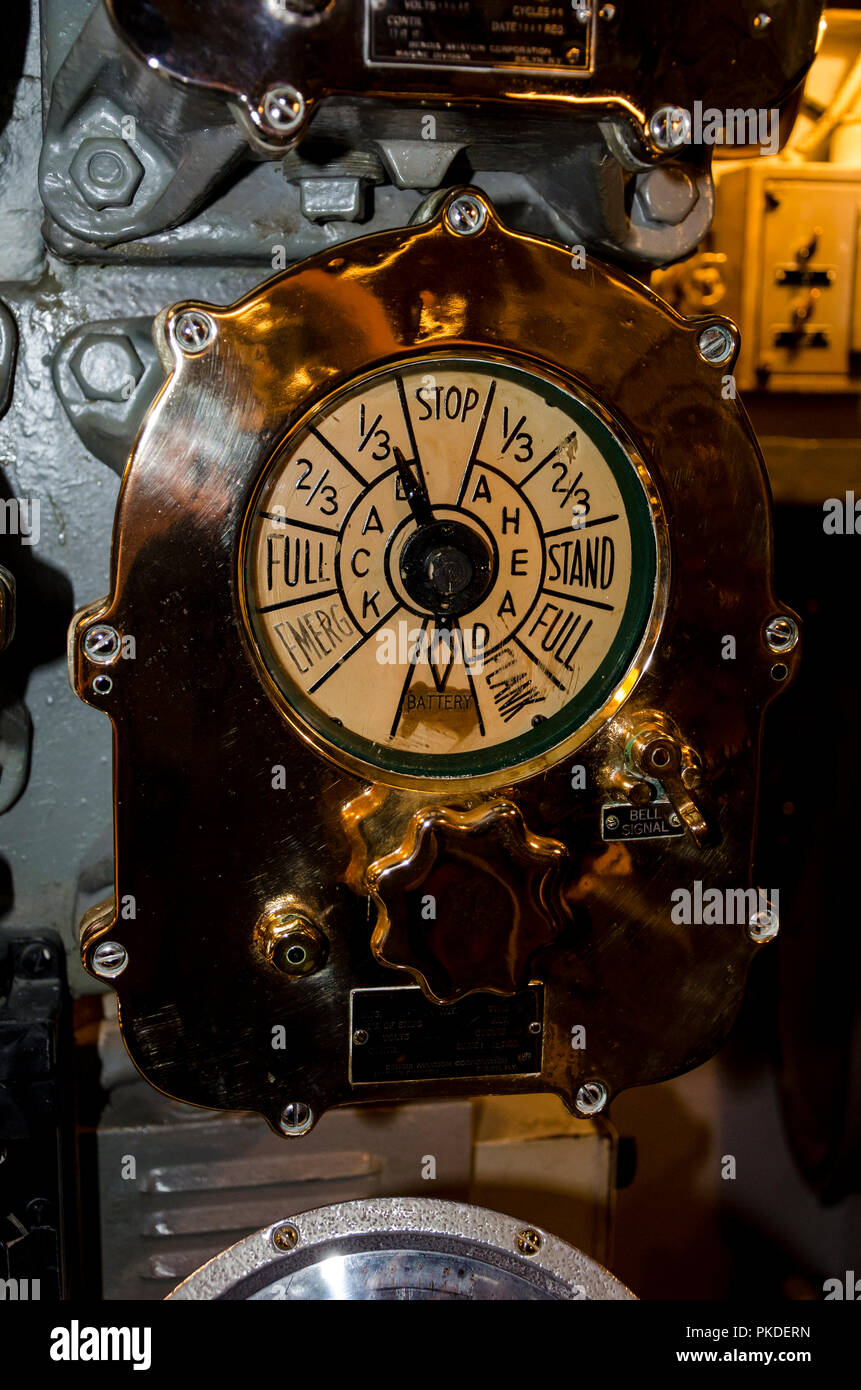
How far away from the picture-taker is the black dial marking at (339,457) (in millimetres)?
860

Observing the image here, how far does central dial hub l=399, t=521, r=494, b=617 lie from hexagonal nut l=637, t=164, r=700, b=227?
13.5 inches

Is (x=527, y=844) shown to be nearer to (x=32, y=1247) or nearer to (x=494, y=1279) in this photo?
(x=494, y=1279)

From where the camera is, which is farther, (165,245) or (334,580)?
(165,245)

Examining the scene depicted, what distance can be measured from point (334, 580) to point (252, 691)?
0.12 m

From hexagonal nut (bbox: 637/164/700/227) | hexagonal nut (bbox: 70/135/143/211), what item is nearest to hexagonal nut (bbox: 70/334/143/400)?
hexagonal nut (bbox: 70/135/143/211)

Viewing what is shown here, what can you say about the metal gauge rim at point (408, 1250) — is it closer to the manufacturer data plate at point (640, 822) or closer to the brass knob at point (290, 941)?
the brass knob at point (290, 941)

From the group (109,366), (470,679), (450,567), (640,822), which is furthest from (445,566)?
(109,366)

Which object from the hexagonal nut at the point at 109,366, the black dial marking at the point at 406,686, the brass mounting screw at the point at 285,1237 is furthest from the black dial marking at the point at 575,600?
the brass mounting screw at the point at 285,1237

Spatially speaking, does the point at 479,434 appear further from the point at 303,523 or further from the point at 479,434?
the point at 303,523

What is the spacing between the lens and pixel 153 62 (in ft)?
2.42

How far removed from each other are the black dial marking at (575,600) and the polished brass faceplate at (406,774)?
1.5 inches

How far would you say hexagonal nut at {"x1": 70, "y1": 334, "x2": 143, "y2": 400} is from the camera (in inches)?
39.8

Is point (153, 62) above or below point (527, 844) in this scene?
above

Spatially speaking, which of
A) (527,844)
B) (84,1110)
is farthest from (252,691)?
(84,1110)
